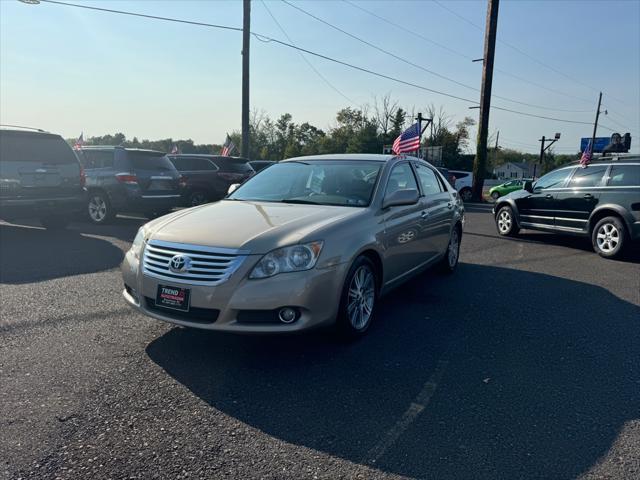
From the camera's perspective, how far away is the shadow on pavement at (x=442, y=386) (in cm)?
266

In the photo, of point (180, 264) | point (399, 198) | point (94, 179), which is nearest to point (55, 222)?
point (94, 179)

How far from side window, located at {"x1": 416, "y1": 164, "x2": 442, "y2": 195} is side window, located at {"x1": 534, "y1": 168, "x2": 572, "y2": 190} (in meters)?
4.43

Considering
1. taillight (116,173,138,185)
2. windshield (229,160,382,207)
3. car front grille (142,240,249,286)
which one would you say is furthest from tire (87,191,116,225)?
car front grille (142,240,249,286)

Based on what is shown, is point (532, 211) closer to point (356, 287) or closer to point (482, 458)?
point (356, 287)

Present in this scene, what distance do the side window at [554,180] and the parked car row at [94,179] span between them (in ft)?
26.6

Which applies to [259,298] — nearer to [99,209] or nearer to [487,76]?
[99,209]

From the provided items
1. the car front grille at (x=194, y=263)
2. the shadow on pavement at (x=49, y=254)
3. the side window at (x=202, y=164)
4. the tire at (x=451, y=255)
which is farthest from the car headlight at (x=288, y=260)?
the side window at (x=202, y=164)

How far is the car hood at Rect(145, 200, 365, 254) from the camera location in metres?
3.54

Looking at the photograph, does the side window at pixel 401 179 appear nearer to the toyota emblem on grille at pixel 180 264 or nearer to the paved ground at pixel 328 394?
the paved ground at pixel 328 394

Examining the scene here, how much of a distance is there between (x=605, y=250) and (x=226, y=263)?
7.68m

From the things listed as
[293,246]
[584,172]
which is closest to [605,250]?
[584,172]

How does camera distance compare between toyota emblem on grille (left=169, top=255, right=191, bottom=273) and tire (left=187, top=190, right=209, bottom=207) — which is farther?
tire (left=187, top=190, right=209, bottom=207)

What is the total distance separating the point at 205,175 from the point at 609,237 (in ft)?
33.7

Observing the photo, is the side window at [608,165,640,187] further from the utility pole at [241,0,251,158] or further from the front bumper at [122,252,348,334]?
the utility pole at [241,0,251,158]
